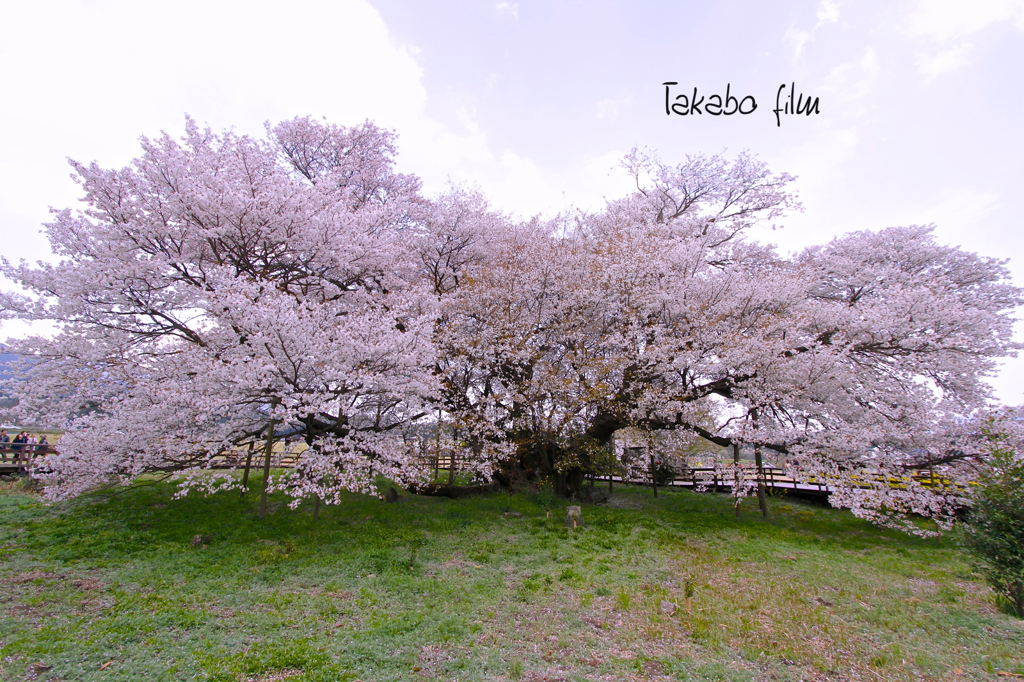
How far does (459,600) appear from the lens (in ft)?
25.1

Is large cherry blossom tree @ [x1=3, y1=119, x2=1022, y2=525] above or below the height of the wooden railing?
above

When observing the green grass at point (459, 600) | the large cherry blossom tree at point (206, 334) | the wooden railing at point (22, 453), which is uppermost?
the large cherry blossom tree at point (206, 334)

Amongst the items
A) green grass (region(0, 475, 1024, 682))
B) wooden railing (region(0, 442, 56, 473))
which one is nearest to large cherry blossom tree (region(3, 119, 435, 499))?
green grass (region(0, 475, 1024, 682))

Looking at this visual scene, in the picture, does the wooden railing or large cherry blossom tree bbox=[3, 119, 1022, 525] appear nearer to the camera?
large cherry blossom tree bbox=[3, 119, 1022, 525]

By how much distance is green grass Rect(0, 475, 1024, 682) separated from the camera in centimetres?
548

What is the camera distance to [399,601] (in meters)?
7.61

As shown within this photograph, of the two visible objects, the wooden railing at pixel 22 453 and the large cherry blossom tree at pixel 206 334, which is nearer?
the large cherry blossom tree at pixel 206 334

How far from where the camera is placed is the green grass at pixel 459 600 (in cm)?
548

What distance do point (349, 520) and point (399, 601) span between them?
5.66 metres

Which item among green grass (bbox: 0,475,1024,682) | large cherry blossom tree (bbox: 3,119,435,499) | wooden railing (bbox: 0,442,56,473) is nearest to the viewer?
green grass (bbox: 0,475,1024,682)

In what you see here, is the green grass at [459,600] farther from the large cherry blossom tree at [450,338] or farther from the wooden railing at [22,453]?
the wooden railing at [22,453]

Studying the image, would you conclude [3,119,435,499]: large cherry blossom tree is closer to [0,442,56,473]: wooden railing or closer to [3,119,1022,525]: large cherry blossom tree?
[3,119,1022,525]: large cherry blossom tree

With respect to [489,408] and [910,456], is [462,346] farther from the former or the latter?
[910,456]

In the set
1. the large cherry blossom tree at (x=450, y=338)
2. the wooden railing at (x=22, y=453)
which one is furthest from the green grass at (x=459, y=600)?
the wooden railing at (x=22, y=453)
